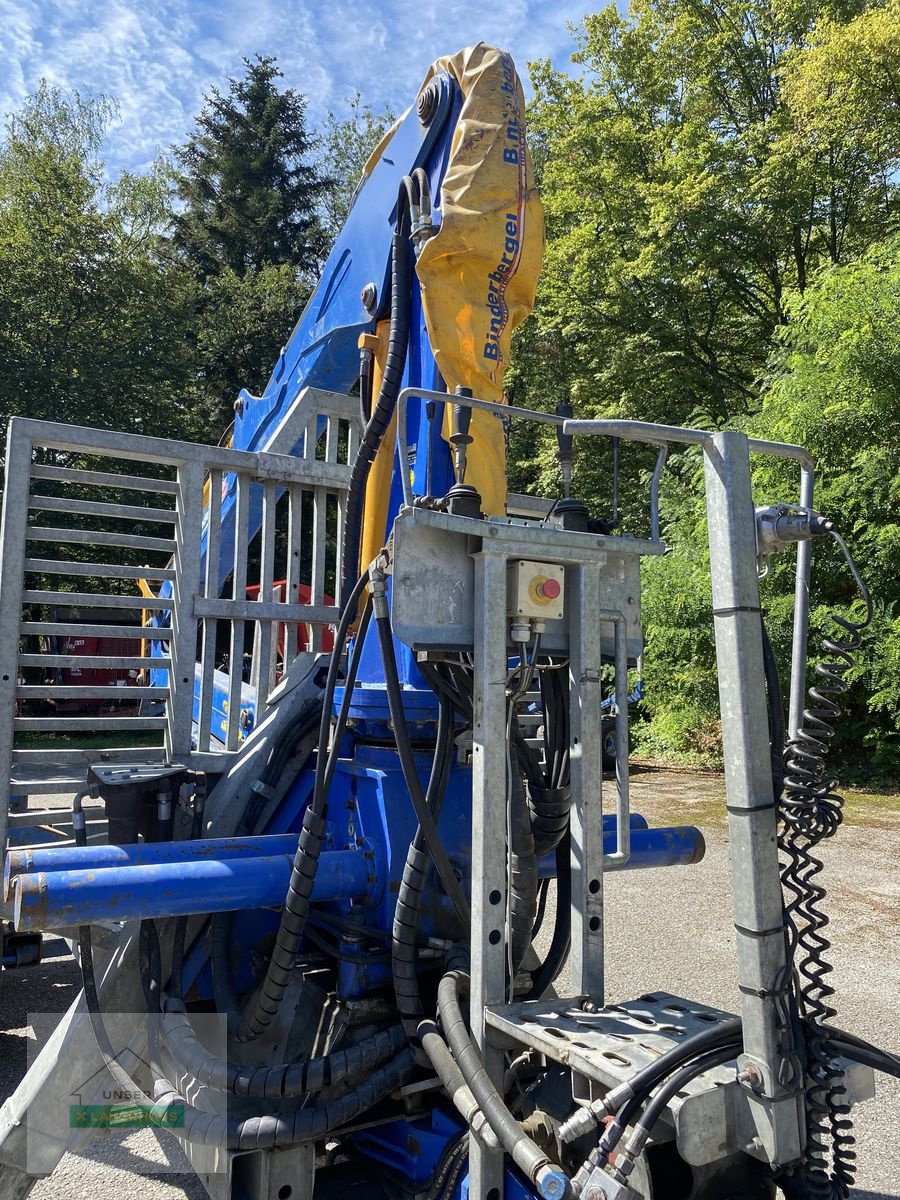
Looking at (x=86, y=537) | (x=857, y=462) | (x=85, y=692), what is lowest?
(x=85, y=692)

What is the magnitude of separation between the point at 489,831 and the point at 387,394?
5.43 feet

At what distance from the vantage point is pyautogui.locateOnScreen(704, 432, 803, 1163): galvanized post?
167cm

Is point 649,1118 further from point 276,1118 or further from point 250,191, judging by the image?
point 250,191

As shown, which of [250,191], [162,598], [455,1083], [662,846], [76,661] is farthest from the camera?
[250,191]

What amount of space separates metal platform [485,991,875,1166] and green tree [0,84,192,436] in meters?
19.6

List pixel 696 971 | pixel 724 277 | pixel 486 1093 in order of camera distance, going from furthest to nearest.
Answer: pixel 724 277 → pixel 696 971 → pixel 486 1093

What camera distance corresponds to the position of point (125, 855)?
265 centimetres

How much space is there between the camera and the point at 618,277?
55.8ft

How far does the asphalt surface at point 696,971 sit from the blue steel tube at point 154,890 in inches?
54.8

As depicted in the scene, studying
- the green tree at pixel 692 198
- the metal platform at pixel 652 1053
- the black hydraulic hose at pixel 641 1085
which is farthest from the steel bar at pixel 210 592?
the green tree at pixel 692 198

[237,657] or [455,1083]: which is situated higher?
[237,657]

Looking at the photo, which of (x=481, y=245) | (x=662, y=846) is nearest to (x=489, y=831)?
(x=662, y=846)

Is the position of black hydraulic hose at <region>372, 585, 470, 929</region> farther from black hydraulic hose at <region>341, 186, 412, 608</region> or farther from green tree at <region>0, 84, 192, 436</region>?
green tree at <region>0, 84, 192, 436</region>

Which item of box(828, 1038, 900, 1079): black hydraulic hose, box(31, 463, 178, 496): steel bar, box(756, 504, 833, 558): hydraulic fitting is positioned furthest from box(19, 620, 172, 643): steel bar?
box(828, 1038, 900, 1079): black hydraulic hose
